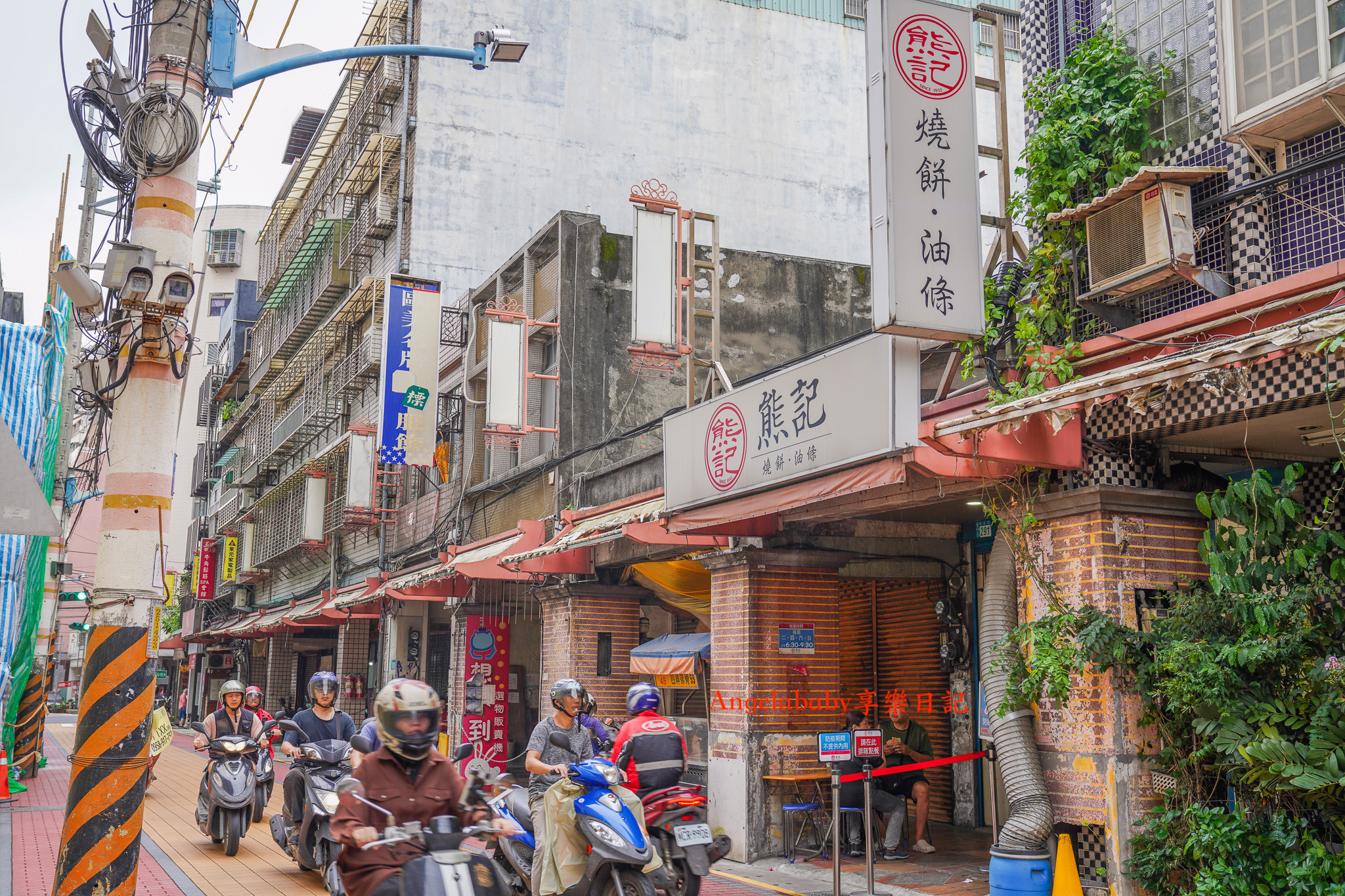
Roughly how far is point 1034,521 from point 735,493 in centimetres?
328

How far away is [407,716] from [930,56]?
20.9ft

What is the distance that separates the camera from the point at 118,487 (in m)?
7.82

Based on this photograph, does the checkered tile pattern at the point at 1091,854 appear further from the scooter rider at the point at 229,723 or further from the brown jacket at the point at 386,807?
the scooter rider at the point at 229,723

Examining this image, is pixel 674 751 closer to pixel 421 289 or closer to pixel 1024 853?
pixel 1024 853

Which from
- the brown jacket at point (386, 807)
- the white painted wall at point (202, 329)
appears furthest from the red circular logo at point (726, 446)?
the white painted wall at point (202, 329)

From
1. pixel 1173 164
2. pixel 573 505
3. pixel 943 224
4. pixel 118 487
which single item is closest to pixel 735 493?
pixel 943 224

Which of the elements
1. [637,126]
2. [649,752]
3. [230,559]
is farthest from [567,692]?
[230,559]

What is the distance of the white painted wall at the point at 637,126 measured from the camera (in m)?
26.3

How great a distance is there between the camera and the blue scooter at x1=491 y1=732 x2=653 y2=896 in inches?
311

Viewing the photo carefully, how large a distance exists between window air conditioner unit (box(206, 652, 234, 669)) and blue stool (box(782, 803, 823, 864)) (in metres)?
46.3

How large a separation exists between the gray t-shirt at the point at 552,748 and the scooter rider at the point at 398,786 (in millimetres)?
3150

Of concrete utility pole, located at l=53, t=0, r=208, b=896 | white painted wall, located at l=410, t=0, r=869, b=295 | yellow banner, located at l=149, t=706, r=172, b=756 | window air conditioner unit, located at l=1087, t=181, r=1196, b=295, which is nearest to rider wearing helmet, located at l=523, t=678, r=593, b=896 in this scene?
concrete utility pole, located at l=53, t=0, r=208, b=896

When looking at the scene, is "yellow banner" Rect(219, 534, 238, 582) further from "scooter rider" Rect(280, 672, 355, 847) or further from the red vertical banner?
"scooter rider" Rect(280, 672, 355, 847)

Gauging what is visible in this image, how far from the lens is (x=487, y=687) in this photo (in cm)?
2188
